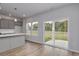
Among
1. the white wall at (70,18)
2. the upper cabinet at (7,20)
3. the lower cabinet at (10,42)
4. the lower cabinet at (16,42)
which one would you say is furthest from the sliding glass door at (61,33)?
the lower cabinet at (16,42)

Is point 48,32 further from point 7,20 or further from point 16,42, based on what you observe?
point 7,20

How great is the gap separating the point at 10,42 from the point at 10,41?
0.04 meters

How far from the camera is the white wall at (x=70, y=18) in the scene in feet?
7.25

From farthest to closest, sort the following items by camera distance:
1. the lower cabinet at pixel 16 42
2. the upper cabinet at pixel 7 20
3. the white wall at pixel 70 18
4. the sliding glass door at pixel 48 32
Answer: the lower cabinet at pixel 16 42 < the upper cabinet at pixel 7 20 < the sliding glass door at pixel 48 32 < the white wall at pixel 70 18

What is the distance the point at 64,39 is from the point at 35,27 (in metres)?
0.91

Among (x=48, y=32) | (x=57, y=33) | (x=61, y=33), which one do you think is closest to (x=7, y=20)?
(x=48, y=32)

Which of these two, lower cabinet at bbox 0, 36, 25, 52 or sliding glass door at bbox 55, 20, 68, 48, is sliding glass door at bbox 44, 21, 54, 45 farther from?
lower cabinet at bbox 0, 36, 25, 52

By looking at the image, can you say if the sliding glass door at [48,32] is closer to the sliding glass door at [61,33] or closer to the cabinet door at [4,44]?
the sliding glass door at [61,33]

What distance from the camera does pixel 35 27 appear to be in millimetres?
2684

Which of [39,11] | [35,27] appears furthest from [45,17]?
Result: [35,27]

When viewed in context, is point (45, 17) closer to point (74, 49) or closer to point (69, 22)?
point (69, 22)

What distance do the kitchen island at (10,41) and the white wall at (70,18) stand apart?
1.39 m

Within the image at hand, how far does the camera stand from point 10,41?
3.67 m

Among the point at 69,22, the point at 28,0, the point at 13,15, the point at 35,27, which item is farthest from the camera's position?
the point at 13,15
